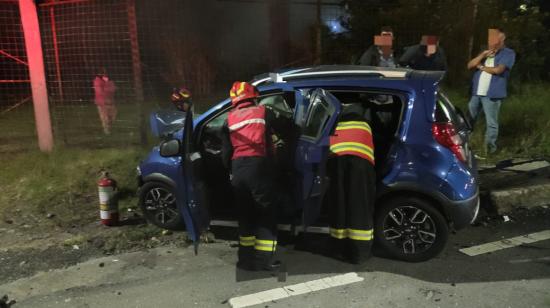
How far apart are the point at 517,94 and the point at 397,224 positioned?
7450 mm

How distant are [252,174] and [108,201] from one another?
71.7 inches

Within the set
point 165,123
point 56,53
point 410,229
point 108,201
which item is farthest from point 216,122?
point 56,53

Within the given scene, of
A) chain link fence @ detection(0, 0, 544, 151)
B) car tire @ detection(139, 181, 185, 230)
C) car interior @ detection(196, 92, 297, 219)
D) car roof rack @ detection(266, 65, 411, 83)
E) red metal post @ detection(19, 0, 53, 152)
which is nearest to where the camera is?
car roof rack @ detection(266, 65, 411, 83)

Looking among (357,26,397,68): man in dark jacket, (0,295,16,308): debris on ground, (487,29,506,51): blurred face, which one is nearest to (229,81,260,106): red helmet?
(0,295,16,308): debris on ground

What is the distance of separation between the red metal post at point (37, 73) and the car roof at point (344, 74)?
14.4ft

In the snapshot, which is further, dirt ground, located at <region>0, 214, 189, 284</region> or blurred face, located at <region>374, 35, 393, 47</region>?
blurred face, located at <region>374, 35, 393, 47</region>

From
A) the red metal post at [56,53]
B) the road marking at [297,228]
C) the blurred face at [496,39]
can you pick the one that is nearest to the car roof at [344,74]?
the road marking at [297,228]

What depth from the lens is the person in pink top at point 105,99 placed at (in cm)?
738

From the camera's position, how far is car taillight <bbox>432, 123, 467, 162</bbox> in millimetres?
3607

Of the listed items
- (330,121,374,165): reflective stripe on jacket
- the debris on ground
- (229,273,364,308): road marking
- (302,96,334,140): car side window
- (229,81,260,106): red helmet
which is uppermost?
(229,81,260,106): red helmet

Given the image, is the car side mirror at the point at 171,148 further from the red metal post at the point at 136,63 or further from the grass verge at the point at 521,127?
the grass verge at the point at 521,127

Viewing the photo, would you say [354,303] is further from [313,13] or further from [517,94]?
[517,94]

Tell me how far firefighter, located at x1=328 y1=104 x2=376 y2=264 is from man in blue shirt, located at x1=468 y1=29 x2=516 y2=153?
344 centimetres

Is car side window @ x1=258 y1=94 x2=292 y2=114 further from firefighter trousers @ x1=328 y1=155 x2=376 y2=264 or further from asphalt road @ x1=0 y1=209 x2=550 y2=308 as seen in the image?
asphalt road @ x1=0 y1=209 x2=550 y2=308
